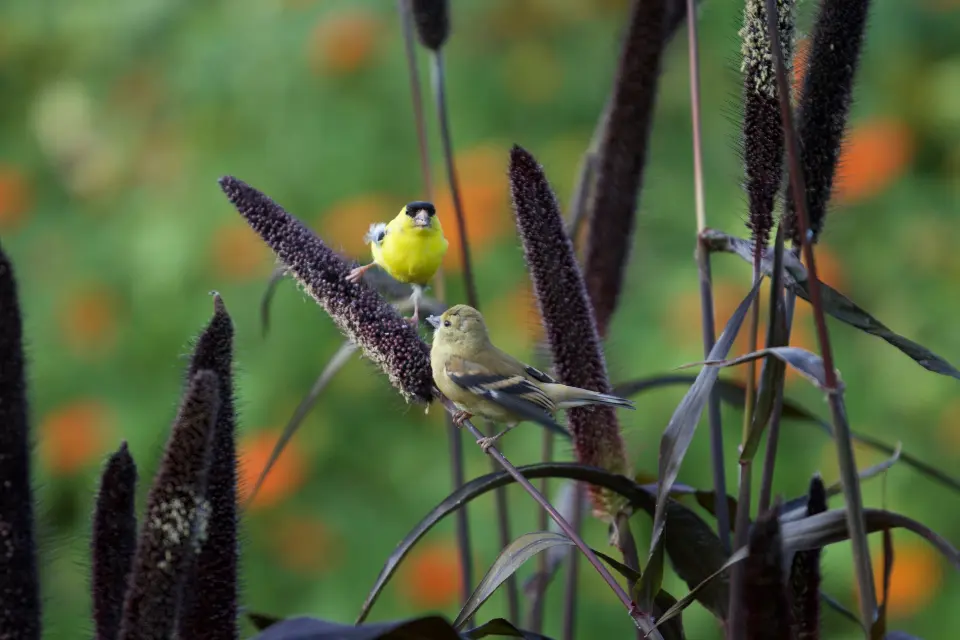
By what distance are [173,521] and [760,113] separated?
271 millimetres

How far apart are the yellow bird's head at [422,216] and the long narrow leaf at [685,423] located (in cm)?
19

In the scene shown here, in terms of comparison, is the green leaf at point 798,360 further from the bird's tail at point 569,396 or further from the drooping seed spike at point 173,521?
the drooping seed spike at point 173,521

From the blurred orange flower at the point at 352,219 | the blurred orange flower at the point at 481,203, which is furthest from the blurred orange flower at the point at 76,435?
the blurred orange flower at the point at 481,203

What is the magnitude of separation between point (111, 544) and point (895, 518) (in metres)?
0.31

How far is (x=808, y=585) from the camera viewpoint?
0.51 meters

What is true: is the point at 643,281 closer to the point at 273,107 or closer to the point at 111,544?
the point at 273,107

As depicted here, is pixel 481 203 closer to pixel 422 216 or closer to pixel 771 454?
pixel 422 216

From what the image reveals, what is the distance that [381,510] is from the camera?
4.52ft

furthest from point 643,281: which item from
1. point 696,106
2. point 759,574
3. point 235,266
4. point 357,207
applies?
point 759,574

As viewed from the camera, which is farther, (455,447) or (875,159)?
(875,159)

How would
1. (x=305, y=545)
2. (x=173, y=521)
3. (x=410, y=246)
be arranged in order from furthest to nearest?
1. (x=305, y=545)
2. (x=410, y=246)
3. (x=173, y=521)

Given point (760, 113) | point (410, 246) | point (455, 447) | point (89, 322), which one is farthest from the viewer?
point (89, 322)

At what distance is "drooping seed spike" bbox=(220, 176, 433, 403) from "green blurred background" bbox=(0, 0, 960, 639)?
673 millimetres

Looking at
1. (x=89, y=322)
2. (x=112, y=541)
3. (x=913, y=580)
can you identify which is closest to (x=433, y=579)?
(x=913, y=580)
